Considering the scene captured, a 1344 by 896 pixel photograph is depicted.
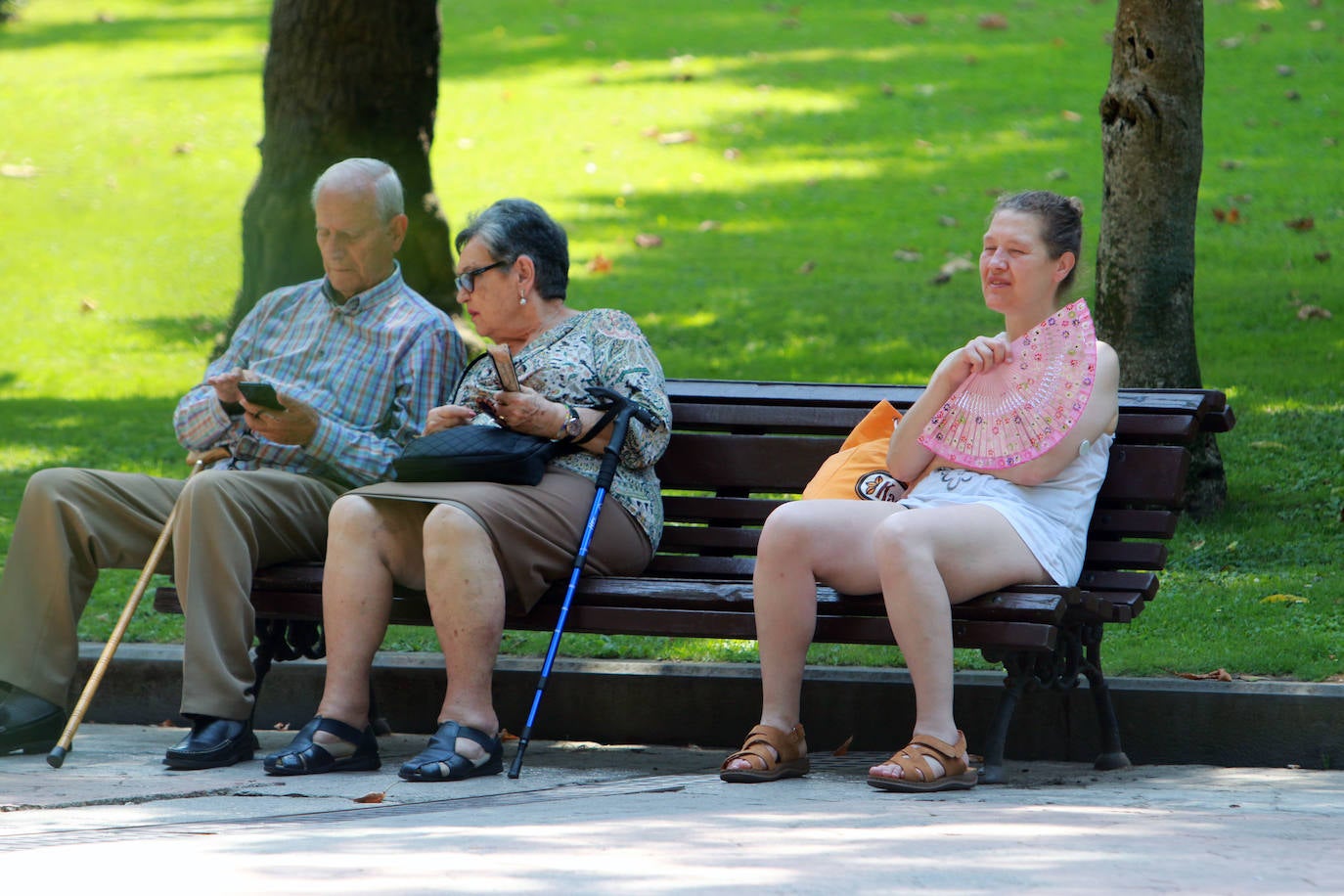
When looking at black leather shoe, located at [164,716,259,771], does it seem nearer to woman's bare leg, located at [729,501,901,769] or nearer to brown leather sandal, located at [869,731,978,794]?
woman's bare leg, located at [729,501,901,769]

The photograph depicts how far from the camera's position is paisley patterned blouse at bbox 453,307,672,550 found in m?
5.15

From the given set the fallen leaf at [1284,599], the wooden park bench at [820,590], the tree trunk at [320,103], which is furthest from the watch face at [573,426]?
the tree trunk at [320,103]

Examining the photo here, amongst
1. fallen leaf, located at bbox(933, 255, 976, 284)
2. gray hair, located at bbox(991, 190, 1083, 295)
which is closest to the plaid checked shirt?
gray hair, located at bbox(991, 190, 1083, 295)

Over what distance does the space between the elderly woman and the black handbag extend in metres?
0.04

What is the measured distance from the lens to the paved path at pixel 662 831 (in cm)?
319

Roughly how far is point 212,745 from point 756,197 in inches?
377

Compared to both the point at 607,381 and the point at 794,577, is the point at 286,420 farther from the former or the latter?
the point at 794,577

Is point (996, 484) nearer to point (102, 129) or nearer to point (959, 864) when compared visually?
point (959, 864)

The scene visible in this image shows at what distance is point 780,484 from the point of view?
5492mm

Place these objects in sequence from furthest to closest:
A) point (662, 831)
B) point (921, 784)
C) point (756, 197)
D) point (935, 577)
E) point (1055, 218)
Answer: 1. point (756, 197)
2. point (1055, 218)
3. point (935, 577)
4. point (921, 784)
5. point (662, 831)

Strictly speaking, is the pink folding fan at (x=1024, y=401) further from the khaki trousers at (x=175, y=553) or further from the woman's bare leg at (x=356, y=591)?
the khaki trousers at (x=175, y=553)

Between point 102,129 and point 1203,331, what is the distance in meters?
11.3

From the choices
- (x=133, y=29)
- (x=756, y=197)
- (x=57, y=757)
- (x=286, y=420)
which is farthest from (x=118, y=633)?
(x=133, y=29)

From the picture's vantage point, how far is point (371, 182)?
219 inches
